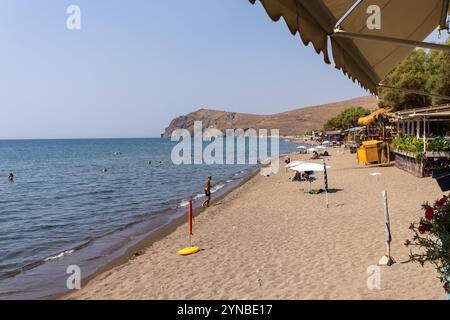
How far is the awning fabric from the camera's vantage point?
250 centimetres

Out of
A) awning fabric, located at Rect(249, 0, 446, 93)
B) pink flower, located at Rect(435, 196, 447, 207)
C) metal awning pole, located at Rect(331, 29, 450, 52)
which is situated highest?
awning fabric, located at Rect(249, 0, 446, 93)

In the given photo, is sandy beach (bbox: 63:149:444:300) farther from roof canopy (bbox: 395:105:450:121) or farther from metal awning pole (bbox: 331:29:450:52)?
metal awning pole (bbox: 331:29:450:52)

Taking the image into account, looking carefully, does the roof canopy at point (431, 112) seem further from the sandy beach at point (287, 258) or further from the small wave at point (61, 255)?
the small wave at point (61, 255)

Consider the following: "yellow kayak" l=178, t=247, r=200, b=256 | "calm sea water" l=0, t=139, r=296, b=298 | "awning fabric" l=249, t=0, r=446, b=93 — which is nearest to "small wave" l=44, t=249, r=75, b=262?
"calm sea water" l=0, t=139, r=296, b=298

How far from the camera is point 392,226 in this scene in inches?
465

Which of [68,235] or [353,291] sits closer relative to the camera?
[353,291]

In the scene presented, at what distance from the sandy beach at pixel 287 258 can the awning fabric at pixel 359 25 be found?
4303 mm

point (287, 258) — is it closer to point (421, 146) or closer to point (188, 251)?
point (188, 251)

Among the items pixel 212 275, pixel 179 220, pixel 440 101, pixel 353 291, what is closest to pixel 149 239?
pixel 179 220

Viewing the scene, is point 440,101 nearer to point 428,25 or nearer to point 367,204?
point 367,204

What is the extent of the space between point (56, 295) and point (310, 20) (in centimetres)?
1007

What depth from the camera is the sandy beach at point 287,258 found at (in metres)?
7.78

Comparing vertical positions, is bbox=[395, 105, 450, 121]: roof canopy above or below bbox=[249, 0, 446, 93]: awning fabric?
above

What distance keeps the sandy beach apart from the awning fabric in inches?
169
